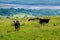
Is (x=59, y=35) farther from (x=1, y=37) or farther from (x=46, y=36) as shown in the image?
(x=1, y=37)

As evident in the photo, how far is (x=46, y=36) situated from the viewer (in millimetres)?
24828

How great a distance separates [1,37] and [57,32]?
6.58 m

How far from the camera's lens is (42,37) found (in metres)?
24.2

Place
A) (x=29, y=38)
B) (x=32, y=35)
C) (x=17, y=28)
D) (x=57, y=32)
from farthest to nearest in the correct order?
(x=17, y=28)
(x=57, y=32)
(x=32, y=35)
(x=29, y=38)

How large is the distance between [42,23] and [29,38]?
13898 millimetres

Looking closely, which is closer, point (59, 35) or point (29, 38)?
point (29, 38)

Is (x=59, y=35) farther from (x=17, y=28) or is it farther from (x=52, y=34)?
(x=17, y=28)

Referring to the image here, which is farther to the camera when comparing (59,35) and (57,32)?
(57,32)

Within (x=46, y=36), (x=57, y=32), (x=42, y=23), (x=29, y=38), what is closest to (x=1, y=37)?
(x=29, y=38)

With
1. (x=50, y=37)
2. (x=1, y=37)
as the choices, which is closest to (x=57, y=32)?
(x=50, y=37)

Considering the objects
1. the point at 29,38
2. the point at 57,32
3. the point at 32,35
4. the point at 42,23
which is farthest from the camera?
the point at 42,23

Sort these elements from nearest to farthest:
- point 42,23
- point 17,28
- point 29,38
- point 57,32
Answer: point 29,38 < point 57,32 < point 17,28 < point 42,23

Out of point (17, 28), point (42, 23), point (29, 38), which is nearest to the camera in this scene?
point (29, 38)

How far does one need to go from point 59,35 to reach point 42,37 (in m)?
2.20
